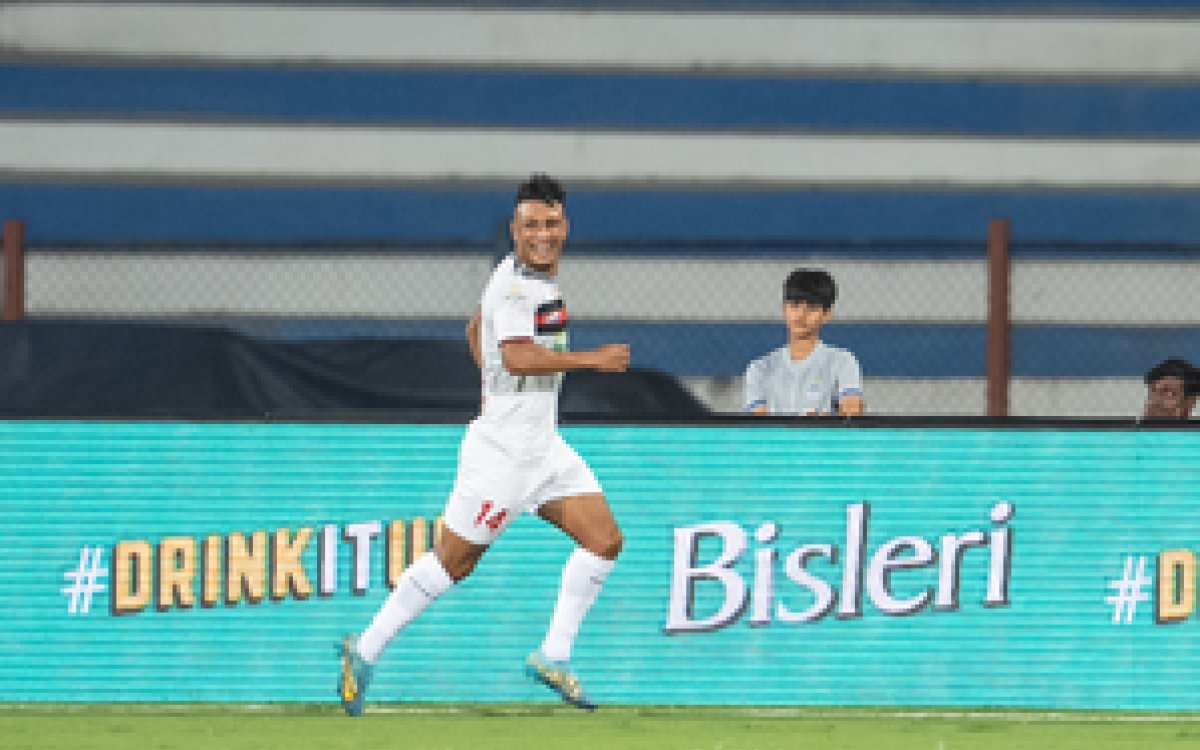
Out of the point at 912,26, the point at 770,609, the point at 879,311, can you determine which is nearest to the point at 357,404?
the point at 770,609

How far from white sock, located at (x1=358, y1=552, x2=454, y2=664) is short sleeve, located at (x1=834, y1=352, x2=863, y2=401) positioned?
1.53 meters

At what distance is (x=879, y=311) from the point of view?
1166cm

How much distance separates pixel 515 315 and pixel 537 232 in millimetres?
269

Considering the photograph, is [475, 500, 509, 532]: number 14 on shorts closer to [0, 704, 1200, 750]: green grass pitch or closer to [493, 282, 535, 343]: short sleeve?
[493, 282, 535, 343]: short sleeve

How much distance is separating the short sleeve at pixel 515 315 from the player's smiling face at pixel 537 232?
0.11 meters

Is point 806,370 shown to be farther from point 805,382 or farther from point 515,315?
point 515,315

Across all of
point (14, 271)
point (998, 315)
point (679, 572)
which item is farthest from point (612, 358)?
point (14, 271)

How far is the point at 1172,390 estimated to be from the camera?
7621 mm

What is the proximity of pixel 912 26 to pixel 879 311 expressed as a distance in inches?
71.4

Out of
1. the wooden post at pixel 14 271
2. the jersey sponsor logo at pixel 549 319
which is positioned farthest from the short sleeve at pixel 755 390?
the wooden post at pixel 14 271

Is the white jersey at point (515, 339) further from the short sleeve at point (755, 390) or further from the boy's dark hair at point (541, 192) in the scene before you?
the short sleeve at point (755, 390)

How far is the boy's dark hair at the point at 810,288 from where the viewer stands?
6.62 m

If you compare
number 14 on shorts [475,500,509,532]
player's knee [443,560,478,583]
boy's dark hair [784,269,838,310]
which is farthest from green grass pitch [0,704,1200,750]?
boy's dark hair [784,269,838,310]

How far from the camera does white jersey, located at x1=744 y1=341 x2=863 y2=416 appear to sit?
6.78m
